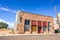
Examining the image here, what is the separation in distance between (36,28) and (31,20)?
3.61m

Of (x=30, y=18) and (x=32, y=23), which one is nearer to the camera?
(x=30, y=18)

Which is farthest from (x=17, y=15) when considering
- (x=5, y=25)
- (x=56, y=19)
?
(x=5, y=25)

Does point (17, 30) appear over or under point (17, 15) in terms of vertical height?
under

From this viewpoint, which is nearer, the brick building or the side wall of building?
the side wall of building

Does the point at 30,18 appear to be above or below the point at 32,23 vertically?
above

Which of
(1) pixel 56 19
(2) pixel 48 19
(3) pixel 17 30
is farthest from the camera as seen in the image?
(1) pixel 56 19

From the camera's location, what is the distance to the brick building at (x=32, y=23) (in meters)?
36.5

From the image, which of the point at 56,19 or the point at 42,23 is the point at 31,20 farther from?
the point at 56,19

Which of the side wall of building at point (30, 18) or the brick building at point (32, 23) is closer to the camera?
the side wall of building at point (30, 18)

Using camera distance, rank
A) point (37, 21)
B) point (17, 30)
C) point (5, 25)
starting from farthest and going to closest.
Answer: point (5, 25)
point (37, 21)
point (17, 30)

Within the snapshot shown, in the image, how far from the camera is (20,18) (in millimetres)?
36688

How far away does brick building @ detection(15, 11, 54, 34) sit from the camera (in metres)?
36.5

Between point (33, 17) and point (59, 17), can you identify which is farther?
point (59, 17)

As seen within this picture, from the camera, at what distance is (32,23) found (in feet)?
130
